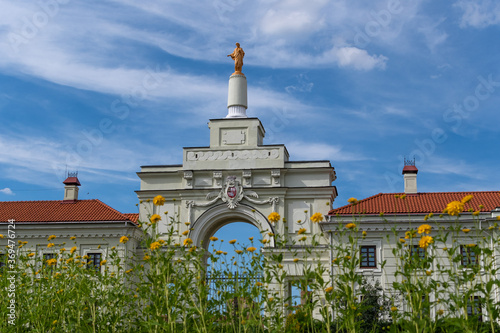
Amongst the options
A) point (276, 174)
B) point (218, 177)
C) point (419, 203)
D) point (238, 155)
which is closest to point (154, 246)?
point (276, 174)

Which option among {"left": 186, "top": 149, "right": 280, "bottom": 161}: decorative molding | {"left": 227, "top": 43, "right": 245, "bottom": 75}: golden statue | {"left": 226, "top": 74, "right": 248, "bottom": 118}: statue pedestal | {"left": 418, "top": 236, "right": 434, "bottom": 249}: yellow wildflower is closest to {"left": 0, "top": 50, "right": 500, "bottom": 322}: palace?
{"left": 186, "top": 149, "right": 280, "bottom": 161}: decorative molding

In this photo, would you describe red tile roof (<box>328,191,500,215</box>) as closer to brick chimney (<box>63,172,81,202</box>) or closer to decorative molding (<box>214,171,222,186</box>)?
decorative molding (<box>214,171,222,186</box>)

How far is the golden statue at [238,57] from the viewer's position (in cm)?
4447

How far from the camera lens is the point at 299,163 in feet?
133

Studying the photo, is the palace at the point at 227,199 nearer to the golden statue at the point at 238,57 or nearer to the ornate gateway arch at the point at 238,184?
the ornate gateway arch at the point at 238,184

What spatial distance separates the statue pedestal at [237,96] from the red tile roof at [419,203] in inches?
406

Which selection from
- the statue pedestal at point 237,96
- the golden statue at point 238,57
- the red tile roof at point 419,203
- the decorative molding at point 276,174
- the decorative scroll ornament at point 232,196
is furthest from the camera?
the golden statue at point 238,57

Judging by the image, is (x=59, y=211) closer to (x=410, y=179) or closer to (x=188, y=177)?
(x=188, y=177)

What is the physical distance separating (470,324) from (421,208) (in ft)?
97.1

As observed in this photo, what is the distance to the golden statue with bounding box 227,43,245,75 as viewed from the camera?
1751 inches

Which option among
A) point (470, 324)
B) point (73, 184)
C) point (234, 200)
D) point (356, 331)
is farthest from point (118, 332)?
point (73, 184)

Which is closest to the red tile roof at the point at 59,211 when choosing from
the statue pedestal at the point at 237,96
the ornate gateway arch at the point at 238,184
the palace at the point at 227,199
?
the palace at the point at 227,199

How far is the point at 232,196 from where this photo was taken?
4012 cm

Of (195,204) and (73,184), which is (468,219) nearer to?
(195,204)
